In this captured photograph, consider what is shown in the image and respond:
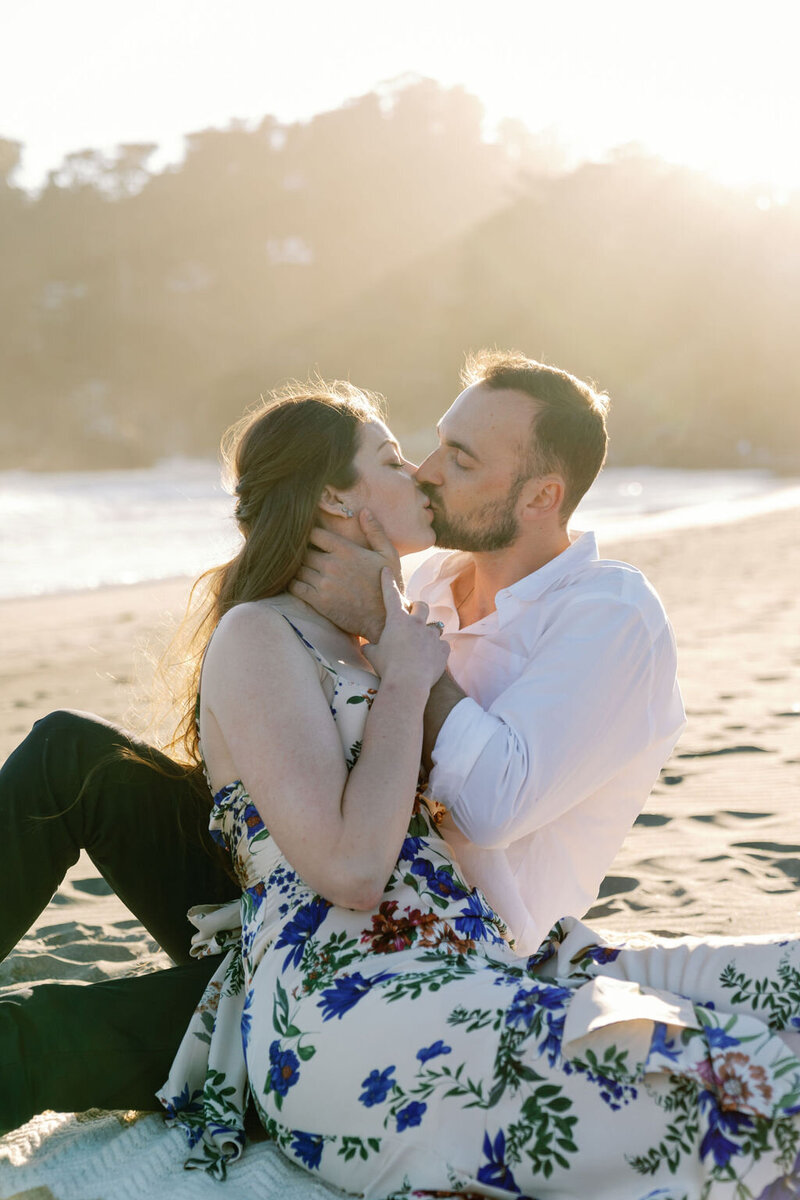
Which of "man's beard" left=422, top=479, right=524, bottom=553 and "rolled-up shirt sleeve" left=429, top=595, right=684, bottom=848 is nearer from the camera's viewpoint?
"rolled-up shirt sleeve" left=429, top=595, right=684, bottom=848

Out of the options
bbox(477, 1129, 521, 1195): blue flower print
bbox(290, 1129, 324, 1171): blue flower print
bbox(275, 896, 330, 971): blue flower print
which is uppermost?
bbox(275, 896, 330, 971): blue flower print

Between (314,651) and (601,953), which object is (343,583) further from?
(601,953)

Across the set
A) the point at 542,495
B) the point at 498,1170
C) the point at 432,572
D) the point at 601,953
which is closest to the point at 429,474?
the point at 542,495

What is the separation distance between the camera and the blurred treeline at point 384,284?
61.9 metres

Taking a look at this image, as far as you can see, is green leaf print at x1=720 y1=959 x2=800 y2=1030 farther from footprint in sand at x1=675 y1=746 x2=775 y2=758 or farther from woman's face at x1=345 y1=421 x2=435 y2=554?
footprint in sand at x1=675 y1=746 x2=775 y2=758

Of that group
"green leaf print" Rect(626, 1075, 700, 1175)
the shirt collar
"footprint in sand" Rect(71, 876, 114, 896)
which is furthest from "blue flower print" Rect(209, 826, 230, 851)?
"footprint in sand" Rect(71, 876, 114, 896)

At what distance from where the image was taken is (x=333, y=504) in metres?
2.49

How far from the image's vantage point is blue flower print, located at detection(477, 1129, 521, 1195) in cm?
171

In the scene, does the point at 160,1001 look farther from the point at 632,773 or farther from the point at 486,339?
the point at 486,339

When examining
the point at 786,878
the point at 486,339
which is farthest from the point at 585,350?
the point at 786,878

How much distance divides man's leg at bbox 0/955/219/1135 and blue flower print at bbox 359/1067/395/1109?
62 centimetres

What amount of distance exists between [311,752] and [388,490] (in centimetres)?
78

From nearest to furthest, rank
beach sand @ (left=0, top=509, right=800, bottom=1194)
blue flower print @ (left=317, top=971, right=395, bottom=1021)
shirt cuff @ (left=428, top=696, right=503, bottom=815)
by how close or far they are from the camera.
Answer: blue flower print @ (left=317, top=971, right=395, bottom=1021) < shirt cuff @ (left=428, top=696, right=503, bottom=815) < beach sand @ (left=0, top=509, right=800, bottom=1194)

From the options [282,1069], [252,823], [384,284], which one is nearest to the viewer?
[282,1069]
